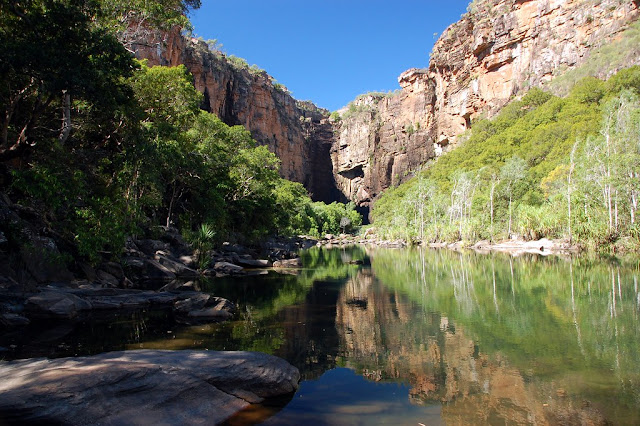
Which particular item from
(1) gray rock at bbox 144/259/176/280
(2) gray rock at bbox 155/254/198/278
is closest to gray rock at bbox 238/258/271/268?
(2) gray rock at bbox 155/254/198/278

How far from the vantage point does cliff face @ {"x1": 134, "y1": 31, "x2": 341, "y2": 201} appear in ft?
233

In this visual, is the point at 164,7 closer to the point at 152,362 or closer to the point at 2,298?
the point at 2,298

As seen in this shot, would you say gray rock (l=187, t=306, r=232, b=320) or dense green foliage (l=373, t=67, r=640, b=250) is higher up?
dense green foliage (l=373, t=67, r=640, b=250)

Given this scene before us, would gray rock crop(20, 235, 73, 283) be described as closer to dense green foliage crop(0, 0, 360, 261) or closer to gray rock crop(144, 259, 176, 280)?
dense green foliage crop(0, 0, 360, 261)

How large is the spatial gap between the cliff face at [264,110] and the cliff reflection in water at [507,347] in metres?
46.3

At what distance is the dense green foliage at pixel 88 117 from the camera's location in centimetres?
1063

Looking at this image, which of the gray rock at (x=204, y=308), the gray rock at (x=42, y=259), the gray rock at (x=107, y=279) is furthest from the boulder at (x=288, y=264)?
the gray rock at (x=42, y=259)

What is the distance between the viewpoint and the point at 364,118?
117 meters

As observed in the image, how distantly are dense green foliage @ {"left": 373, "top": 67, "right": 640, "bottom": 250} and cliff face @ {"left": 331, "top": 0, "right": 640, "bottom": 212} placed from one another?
28.2 feet

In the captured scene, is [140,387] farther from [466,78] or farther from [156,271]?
[466,78]

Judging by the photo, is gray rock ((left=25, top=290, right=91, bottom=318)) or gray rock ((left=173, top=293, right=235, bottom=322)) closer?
gray rock ((left=25, top=290, right=91, bottom=318))

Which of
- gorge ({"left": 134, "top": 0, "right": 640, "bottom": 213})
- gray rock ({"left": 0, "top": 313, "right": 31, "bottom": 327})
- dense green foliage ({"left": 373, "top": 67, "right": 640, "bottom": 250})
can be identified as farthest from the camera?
gorge ({"left": 134, "top": 0, "right": 640, "bottom": 213})

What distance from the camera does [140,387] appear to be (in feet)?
15.1

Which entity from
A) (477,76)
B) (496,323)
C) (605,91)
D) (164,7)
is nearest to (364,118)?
(477,76)
